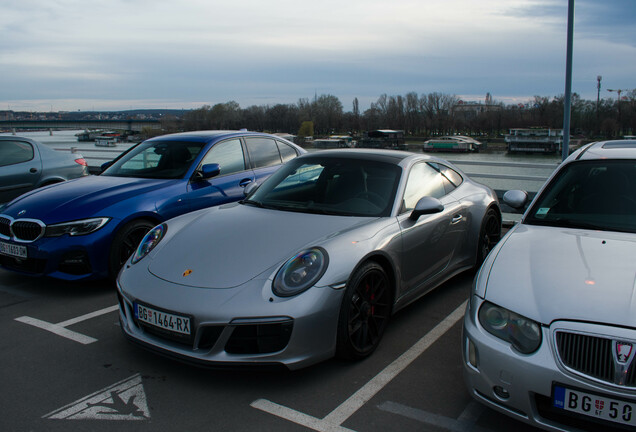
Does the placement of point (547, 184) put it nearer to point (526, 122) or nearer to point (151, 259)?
point (151, 259)

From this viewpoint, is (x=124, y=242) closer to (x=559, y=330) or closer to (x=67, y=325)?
(x=67, y=325)

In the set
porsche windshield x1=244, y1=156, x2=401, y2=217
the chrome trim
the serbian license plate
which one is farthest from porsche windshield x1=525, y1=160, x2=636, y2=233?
the chrome trim

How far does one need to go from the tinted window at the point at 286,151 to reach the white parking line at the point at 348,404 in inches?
153

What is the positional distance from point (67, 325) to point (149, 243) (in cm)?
100

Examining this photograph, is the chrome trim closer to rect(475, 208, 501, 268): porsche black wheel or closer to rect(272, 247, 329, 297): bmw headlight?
rect(272, 247, 329, 297): bmw headlight

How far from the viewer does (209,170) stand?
5.60 meters

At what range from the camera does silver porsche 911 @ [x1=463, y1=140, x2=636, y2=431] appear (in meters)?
2.17

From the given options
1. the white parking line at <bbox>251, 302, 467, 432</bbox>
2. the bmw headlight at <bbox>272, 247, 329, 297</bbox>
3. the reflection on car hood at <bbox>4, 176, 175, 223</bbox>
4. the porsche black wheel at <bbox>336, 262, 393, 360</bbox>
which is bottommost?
the white parking line at <bbox>251, 302, 467, 432</bbox>

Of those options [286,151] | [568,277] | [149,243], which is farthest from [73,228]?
[568,277]

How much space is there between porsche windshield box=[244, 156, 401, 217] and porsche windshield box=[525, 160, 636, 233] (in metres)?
1.12

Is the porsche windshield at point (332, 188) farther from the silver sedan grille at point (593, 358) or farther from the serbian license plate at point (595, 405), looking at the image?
the serbian license plate at point (595, 405)

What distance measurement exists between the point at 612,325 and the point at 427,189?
7.67 feet

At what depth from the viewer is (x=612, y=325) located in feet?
7.27

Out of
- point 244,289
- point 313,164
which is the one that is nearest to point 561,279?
point 244,289
